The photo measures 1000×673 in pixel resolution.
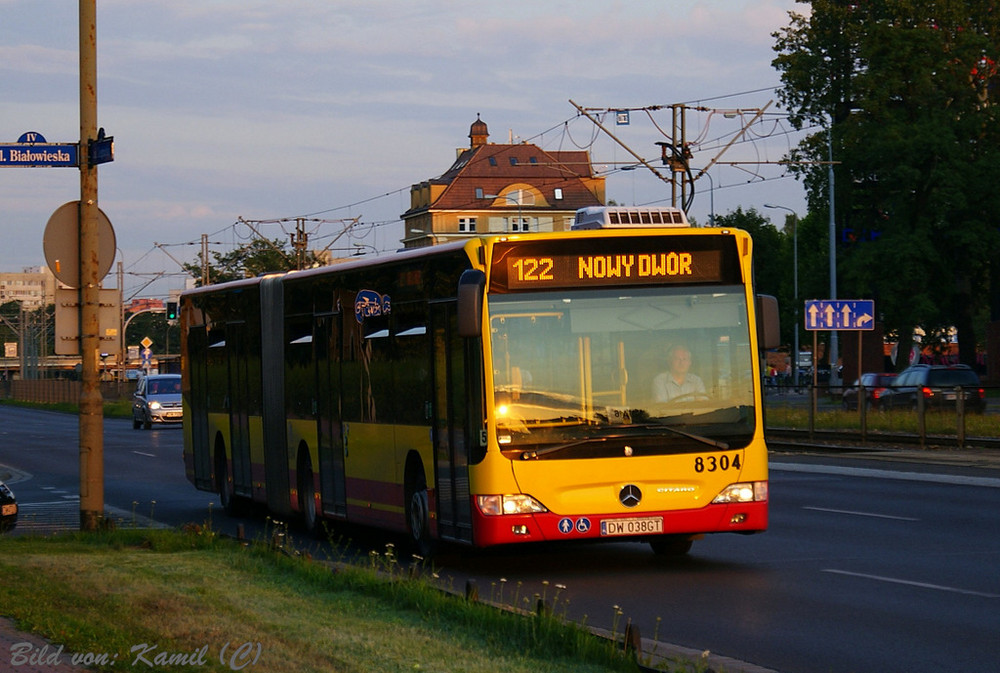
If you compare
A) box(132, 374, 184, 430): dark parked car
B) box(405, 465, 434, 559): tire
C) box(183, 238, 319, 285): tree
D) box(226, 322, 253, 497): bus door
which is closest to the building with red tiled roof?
box(183, 238, 319, 285): tree

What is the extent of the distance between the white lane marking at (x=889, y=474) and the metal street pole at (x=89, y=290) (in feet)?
39.7

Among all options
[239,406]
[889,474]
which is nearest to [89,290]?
[239,406]

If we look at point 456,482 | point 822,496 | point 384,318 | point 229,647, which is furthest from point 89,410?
point 822,496

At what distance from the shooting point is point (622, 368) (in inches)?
523

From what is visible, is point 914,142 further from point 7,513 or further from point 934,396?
point 7,513

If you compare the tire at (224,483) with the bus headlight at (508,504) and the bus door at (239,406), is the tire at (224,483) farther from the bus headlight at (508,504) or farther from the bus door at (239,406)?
the bus headlight at (508,504)

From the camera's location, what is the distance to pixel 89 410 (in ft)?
54.2

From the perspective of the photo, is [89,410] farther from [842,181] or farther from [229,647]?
[842,181]

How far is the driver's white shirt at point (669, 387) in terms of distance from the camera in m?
13.4

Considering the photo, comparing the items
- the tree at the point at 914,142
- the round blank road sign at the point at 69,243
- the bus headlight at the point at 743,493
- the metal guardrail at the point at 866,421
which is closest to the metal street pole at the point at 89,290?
the round blank road sign at the point at 69,243

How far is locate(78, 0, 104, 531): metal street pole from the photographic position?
1647cm

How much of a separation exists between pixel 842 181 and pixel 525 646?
55780mm

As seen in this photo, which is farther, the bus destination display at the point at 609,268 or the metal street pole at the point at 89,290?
the metal street pole at the point at 89,290

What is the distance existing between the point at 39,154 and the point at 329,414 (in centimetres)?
384
